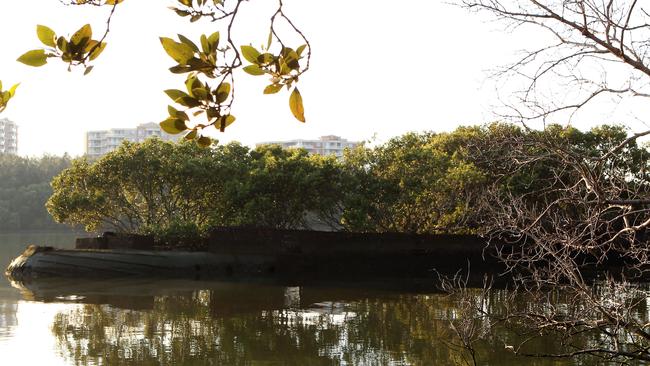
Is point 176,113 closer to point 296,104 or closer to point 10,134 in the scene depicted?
point 296,104

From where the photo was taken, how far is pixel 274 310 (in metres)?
14.4

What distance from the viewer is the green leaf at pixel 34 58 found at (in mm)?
1320

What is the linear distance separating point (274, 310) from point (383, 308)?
218cm

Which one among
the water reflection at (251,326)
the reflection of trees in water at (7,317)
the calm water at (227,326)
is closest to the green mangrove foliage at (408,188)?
the calm water at (227,326)

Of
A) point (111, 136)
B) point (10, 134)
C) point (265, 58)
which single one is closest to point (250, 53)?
point (265, 58)

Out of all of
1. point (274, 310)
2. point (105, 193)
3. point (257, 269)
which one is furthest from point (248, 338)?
point (105, 193)

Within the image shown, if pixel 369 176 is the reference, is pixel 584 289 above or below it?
below

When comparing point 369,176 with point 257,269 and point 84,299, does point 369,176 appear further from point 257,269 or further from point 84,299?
point 84,299

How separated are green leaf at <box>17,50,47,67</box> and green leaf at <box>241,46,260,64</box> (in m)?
0.36

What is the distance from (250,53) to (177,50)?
0.15 m

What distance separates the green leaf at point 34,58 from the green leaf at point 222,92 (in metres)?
0.32

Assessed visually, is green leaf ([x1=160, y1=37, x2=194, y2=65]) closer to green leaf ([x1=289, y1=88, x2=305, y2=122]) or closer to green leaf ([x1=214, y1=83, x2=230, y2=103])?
green leaf ([x1=214, y1=83, x2=230, y2=103])

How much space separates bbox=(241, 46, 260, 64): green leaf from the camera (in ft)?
4.73

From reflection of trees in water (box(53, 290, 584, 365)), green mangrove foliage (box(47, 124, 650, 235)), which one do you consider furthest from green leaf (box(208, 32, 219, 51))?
green mangrove foliage (box(47, 124, 650, 235))
